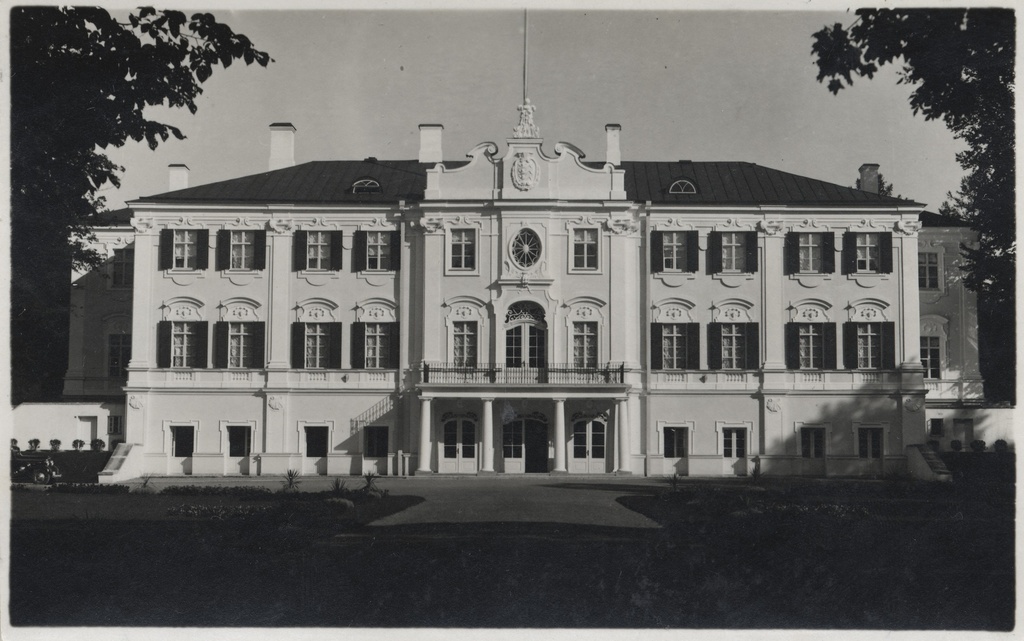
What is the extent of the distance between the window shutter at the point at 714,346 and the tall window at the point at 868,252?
16.3 ft

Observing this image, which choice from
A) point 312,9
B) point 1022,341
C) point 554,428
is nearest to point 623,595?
point 1022,341

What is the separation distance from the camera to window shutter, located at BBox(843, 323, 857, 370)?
35656mm

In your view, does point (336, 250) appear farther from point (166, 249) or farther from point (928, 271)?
point (928, 271)

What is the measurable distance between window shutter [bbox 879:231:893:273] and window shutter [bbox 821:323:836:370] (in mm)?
2472

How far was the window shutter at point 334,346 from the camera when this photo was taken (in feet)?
119

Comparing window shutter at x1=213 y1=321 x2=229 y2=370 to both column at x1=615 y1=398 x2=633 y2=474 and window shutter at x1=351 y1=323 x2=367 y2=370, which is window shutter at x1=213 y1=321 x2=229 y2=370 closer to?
window shutter at x1=351 y1=323 x2=367 y2=370

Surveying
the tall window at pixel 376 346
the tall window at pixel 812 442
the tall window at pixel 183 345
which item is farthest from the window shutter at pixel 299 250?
the tall window at pixel 812 442

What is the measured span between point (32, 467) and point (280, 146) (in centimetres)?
1563

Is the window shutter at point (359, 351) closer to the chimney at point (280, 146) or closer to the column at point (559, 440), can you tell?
the column at point (559, 440)

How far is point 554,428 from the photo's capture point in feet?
116

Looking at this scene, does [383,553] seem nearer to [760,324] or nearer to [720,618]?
[720,618]

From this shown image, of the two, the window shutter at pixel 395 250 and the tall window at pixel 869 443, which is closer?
the tall window at pixel 869 443

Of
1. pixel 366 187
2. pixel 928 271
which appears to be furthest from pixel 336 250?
pixel 928 271

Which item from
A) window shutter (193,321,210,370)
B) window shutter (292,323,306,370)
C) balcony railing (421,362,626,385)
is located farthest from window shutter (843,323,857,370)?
window shutter (193,321,210,370)
